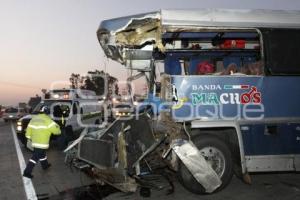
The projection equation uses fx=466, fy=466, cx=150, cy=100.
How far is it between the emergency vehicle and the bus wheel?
8.16 meters

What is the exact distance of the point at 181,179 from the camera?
27.2 feet

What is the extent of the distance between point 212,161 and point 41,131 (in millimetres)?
4618

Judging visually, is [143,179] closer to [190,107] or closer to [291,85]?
[190,107]

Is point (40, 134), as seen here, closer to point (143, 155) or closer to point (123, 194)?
point (123, 194)

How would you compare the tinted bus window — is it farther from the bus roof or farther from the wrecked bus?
the bus roof

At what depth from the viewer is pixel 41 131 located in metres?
11.1

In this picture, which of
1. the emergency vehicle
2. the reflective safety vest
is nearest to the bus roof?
the reflective safety vest

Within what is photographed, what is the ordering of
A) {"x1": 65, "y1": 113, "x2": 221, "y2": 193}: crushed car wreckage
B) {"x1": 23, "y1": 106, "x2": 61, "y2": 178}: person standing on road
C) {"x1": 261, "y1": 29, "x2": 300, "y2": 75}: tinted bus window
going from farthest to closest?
1. {"x1": 23, "y1": 106, "x2": 61, "y2": 178}: person standing on road
2. {"x1": 261, "y1": 29, "x2": 300, "y2": 75}: tinted bus window
3. {"x1": 65, "y1": 113, "x2": 221, "y2": 193}: crushed car wreckage

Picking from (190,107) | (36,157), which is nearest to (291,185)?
(190,107)

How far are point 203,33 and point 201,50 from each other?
88 cm

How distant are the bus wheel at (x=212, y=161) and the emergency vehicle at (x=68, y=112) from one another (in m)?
8.16

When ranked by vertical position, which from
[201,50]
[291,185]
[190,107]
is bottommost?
[291,185]

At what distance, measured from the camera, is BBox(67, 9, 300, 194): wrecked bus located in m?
8.07

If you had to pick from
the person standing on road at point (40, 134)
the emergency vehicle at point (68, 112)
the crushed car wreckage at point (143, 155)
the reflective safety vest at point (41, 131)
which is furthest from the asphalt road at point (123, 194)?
the emergency vehicle at point (68, 112)
